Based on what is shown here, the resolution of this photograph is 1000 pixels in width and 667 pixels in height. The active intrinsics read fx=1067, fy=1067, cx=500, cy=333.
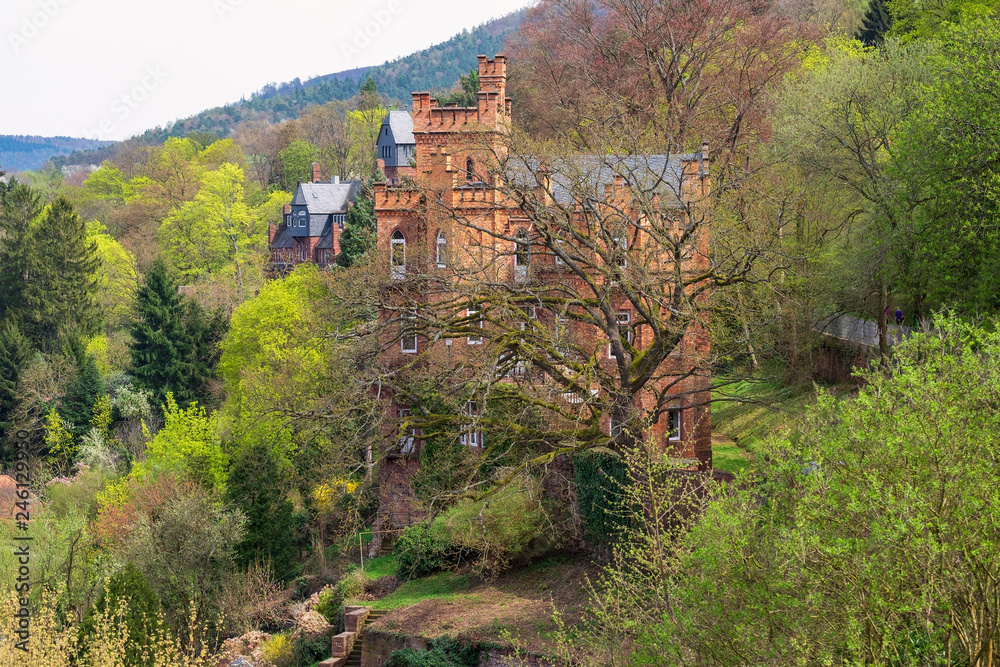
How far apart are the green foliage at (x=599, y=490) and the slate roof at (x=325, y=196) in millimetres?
64021

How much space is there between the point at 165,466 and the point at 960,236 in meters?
32.7

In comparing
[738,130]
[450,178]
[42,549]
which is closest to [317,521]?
[42,549]

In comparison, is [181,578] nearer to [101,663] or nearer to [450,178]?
[450,178]

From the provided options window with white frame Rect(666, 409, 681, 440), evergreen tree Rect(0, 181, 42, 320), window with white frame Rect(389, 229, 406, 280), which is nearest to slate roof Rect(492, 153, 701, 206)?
window with white frame Rect(389, 229, 406, 280)

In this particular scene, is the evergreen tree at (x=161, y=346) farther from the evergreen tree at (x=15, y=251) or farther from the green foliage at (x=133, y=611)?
the green foliage at (x=133, y=611)

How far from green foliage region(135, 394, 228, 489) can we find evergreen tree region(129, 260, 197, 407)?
39.9 ft

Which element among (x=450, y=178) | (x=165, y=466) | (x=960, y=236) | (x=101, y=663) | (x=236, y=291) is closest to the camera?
(x=101, y=663)

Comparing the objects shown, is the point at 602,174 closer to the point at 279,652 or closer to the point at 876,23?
the point at 279,652

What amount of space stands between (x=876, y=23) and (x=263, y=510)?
3935cm

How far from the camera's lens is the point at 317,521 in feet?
135

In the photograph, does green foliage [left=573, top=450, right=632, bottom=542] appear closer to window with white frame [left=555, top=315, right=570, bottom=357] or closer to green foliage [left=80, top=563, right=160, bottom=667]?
window with white frame [left=555, top=315, right=570, bottom=357]

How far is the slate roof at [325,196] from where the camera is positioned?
88.2 m

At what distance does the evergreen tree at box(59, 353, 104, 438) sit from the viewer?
58.4 m

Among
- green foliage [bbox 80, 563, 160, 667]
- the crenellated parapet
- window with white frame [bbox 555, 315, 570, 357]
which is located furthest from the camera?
the crenellated parapet
